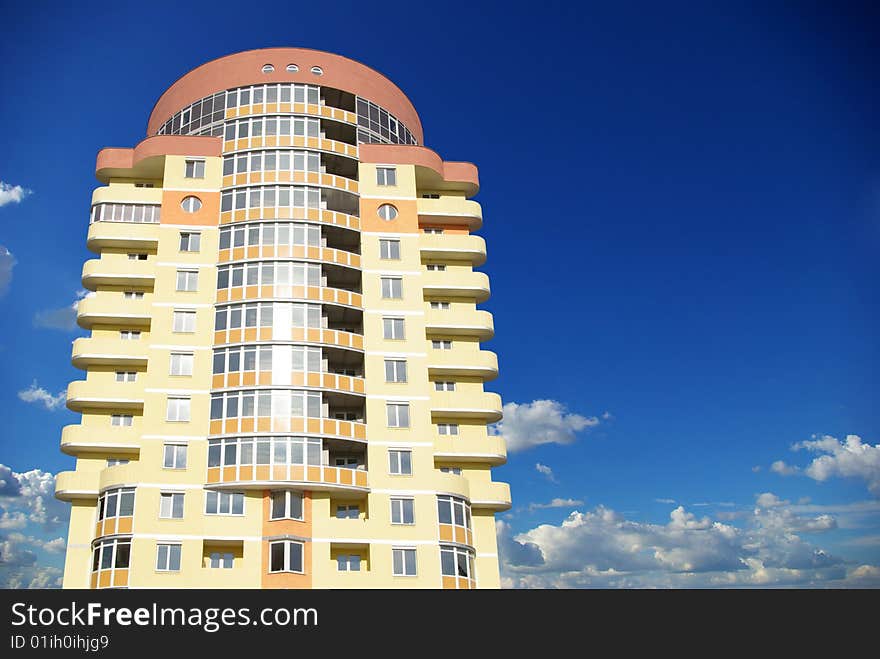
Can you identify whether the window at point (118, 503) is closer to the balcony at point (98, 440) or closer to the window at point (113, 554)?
the window at point (113, 554)

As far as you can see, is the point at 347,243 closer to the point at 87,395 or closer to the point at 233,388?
the point at 233,388

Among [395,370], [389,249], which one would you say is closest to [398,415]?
[395,370]

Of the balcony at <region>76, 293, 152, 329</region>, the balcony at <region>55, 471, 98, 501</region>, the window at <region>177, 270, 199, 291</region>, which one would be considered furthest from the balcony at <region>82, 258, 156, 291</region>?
the balcony at <region>55, 471, 98, 501</region>

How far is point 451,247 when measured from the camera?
66.4m

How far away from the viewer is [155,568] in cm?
5144

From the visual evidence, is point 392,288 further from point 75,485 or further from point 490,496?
point 75,485

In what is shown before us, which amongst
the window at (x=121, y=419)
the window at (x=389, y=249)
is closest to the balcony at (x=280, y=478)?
the window at (x=121, y=419)

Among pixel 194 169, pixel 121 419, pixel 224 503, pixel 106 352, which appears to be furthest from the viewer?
pixel 194 169

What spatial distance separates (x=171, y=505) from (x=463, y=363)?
22.5m

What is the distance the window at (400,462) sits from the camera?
56.8 m

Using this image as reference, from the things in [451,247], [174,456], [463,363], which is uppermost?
[451,247]
